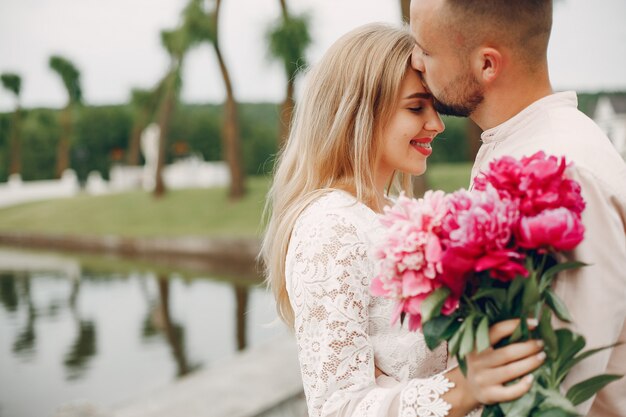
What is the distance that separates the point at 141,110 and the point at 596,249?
53047 mm

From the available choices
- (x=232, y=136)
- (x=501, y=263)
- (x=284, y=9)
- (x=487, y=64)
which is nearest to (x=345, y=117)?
(x=487, y=64)

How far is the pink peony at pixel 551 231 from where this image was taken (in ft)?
4.46

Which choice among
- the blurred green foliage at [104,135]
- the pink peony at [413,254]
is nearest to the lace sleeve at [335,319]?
the pink peony at [413,254]

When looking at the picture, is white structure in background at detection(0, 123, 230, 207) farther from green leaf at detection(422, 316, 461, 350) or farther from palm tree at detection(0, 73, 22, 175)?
green leaf at detection(422, 316, 461, 350)

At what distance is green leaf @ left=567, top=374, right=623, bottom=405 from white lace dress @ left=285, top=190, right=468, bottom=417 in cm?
37

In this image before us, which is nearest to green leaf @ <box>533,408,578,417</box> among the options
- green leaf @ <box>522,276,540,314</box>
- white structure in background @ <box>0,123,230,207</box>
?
green leaf @ <box>522,276,540,314</box>

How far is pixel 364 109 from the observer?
2.17m

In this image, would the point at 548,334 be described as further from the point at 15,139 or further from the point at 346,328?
the point at 15,139

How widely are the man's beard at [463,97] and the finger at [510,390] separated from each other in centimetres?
84

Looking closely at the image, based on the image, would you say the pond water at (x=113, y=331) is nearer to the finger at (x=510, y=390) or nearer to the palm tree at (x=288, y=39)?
the finger at (x=510, y=390)

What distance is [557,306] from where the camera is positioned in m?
1.44

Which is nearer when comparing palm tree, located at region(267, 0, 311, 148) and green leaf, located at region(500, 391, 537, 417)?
green leaf, located at region(500, 391, 537, 417)

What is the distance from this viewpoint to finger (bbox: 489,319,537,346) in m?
1.43

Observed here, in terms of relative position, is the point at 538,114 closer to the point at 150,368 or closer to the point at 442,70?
the point at 442,70
